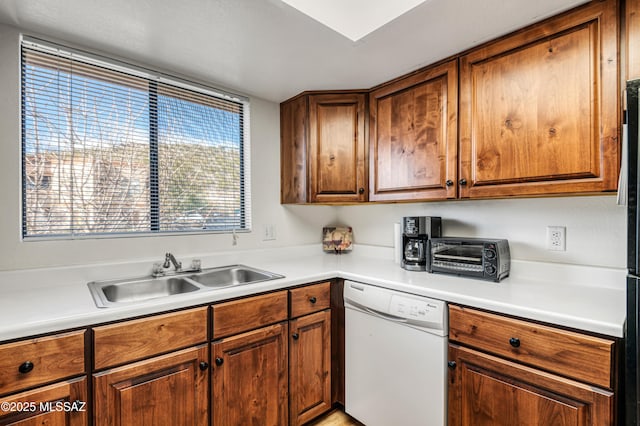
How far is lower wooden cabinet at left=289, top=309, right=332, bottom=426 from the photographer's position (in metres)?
1.63

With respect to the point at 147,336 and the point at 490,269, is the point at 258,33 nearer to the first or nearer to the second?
the point at 147,336

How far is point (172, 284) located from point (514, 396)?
1707 millimetres

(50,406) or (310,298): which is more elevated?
(310,298)

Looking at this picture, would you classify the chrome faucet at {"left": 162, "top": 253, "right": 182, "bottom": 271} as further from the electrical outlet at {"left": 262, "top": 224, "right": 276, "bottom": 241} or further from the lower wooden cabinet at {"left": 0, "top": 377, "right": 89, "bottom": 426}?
the lower wooden cabinet at {"left": 0, "top": 377, "right": 89, "bottom": 426}

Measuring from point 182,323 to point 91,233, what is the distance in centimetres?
80

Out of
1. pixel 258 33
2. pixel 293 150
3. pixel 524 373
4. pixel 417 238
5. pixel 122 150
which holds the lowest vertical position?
pixel 524 373

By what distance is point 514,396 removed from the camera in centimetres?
115

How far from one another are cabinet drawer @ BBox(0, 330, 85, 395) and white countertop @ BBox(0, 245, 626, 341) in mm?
37

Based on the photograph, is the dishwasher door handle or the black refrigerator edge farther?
the dishwasher door handle

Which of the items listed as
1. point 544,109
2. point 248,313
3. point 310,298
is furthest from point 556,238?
point 248,313

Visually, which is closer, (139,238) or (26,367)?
(26,367)

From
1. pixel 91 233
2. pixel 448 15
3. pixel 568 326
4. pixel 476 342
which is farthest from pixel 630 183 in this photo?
pixel 91 233

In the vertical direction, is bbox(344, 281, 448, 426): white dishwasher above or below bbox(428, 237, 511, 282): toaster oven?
below

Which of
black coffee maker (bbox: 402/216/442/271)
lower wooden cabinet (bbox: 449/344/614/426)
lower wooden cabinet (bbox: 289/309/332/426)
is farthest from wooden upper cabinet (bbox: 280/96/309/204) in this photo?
lower wooden cabinet (bbox: 449/344/614/426)
